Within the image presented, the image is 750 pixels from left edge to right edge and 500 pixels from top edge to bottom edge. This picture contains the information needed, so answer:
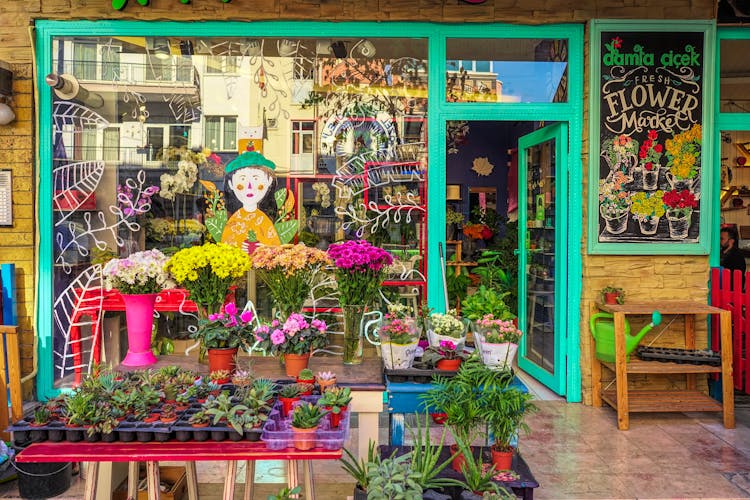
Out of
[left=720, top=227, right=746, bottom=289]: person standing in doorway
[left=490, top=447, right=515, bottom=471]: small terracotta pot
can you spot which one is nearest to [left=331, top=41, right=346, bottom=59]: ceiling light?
[left=490, top=447, right=515, bottom=471]: small terracotta pot

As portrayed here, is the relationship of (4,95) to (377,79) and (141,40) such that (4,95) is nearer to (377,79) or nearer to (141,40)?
(141,40)

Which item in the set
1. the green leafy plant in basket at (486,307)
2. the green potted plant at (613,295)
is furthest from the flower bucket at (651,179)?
the green leafy plant in basket at (486,307)

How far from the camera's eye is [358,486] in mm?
2734

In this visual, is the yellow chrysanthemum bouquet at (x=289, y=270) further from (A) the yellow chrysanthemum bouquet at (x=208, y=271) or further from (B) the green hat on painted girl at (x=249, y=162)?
(B) the green hat on painted girl at (x=249, y=162)

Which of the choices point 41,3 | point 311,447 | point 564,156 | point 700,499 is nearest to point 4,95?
point 41,3

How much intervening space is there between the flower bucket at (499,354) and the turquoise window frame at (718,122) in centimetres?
313

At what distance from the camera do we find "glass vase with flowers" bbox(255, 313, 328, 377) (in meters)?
3.31

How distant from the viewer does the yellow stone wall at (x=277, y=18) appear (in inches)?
205

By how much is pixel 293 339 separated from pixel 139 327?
3.23 feet

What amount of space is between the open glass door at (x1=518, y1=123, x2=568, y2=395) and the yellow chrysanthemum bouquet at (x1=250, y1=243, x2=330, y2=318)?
262cm

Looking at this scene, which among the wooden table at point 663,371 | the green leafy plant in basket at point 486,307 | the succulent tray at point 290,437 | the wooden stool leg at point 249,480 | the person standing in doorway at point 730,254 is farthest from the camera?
the person standing in doorway at point 730,254

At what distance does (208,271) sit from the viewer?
3549 mm

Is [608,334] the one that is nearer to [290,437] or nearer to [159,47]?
[290,437]

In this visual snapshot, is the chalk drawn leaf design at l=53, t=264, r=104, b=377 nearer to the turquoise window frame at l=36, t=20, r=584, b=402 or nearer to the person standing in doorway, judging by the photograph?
the turquoise window frame at l=36, t=20, r=584, b=402
